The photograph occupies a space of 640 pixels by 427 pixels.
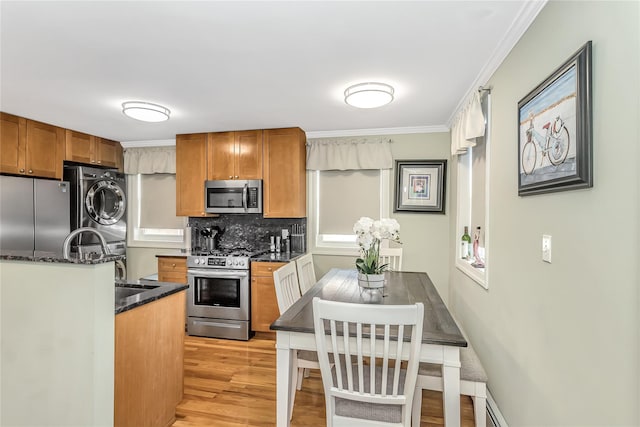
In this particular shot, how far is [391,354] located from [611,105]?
127 cm

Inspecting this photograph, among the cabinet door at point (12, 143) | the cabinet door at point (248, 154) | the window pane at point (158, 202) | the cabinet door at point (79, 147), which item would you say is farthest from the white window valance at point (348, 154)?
the cabinet door at point (12, 143)

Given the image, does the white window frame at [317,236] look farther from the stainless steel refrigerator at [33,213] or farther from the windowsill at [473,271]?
the stainless steel refrigerator at [33,213]

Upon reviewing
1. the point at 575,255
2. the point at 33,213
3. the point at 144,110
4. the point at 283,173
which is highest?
the point at 144,110

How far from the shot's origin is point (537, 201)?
5.18 feet

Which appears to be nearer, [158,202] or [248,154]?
[248,154]

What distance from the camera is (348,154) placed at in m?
4.01

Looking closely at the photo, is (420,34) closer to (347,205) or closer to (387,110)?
(387,110)

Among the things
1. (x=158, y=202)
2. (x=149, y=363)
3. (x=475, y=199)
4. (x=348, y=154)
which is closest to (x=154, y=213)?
(x=158, y=202)

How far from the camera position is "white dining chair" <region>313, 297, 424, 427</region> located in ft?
4.54

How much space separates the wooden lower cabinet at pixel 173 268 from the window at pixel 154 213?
31.7 inches

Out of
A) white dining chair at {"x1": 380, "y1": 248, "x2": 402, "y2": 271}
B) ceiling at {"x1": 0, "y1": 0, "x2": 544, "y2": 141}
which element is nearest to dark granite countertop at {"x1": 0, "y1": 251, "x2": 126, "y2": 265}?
ceiling at {"x1": 0, "y1": 0, "x2": 544, "y2": 141}

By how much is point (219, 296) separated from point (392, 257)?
6.61 ft

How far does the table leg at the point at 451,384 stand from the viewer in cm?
149

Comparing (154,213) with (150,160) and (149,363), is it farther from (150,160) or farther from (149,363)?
(149,363)
